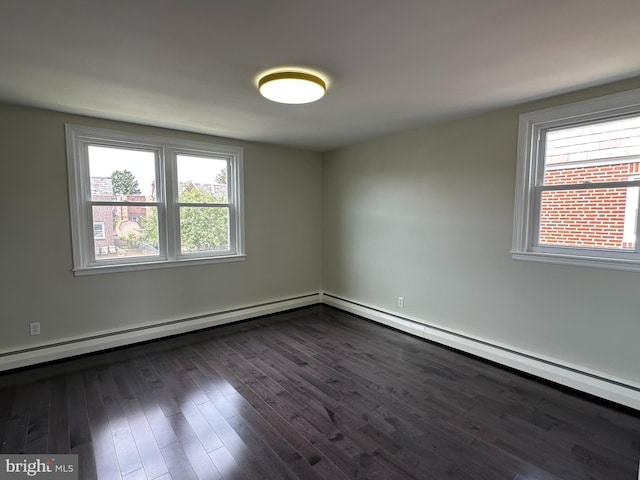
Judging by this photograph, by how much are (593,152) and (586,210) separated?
0.46 meters

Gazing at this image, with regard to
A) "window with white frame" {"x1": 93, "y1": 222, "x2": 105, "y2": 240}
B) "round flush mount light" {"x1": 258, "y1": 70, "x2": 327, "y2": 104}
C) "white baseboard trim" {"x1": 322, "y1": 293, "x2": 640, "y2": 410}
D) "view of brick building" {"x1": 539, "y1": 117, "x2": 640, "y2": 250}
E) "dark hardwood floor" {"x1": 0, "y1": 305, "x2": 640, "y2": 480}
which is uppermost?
"round flush mount light" {"x1": 258, "y1": 70, "x2": 327, "y2": 104}

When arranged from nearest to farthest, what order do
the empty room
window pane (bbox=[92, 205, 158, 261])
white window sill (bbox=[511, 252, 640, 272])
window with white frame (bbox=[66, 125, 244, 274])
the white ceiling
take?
1. the white ceiling
2. the empty room
3. white window sill (bbox=[511, 252, 640, 272])
4. window with white frame (bbox=[66, 125, 244, 274])
5. window pane (bbox=[92, 205, 158, 261])

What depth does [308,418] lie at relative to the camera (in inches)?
88.9

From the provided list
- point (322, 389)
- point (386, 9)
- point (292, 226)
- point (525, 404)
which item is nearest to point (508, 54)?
point (386, 9)

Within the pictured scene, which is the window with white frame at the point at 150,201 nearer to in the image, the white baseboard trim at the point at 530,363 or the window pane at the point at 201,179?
the window pane at the point at 201,179

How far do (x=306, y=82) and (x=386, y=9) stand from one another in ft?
2.61

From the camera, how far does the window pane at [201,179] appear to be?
A: 3.81 m

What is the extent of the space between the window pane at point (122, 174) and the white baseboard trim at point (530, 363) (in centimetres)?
324

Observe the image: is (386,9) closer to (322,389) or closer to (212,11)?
(212,11)

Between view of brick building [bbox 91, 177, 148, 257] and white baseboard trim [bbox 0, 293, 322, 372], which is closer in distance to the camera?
white baseboard trim [bbox 0, 293, 322, 372]

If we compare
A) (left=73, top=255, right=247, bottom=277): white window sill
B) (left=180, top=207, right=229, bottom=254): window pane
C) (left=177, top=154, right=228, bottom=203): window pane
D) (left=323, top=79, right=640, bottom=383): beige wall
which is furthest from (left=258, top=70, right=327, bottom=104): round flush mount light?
(left=73, top=255, right=247, bottom=277): white window sill

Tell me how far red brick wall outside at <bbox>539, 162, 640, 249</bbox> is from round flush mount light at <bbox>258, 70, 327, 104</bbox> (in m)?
2.13

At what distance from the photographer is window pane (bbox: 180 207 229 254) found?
3861 mm

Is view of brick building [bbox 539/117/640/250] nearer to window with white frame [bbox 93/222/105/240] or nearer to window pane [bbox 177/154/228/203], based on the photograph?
window pane [bbox 177/154/228/203]
